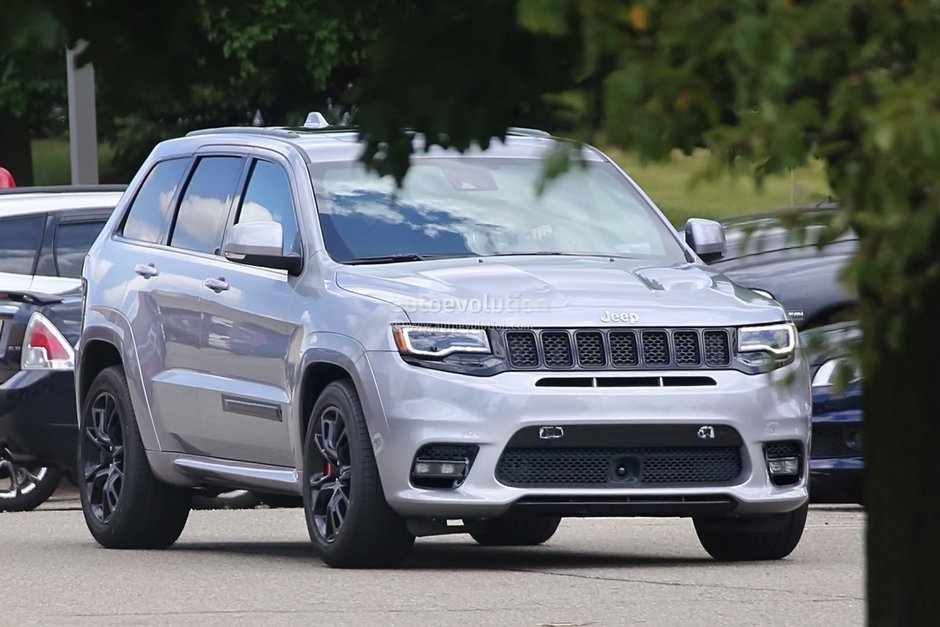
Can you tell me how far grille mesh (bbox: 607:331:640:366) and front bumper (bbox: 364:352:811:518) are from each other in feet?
0.33

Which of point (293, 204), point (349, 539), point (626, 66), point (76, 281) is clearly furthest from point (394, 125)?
point (76, 281)

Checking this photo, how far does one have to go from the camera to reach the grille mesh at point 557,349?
8.85 m

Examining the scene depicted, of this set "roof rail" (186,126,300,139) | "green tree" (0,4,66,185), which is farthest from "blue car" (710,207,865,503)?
"green tree" (0,4,66,185)

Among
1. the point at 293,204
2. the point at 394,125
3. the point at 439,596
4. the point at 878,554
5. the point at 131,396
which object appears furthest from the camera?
the point at 131,396

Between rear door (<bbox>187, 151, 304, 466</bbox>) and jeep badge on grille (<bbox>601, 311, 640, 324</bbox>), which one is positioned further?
rear door (<bbox>187, 151, 304, 466</bbox>)

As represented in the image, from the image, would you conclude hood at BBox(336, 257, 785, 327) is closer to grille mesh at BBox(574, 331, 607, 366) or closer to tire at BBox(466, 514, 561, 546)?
grille mesh at BBox(574, 331, 607, 366)

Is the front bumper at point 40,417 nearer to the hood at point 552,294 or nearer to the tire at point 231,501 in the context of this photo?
the tire at point 231,501

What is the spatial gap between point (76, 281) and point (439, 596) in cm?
660

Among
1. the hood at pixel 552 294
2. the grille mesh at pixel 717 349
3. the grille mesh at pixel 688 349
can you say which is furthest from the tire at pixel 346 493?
the grille mesh at pixel 717 349

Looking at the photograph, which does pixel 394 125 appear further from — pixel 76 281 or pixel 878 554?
pixel 76 281

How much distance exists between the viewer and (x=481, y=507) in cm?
880

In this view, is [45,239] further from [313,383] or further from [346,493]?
[346,493]

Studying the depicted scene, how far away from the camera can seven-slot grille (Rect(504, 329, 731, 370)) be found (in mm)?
8844

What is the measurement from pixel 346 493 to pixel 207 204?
212cm
